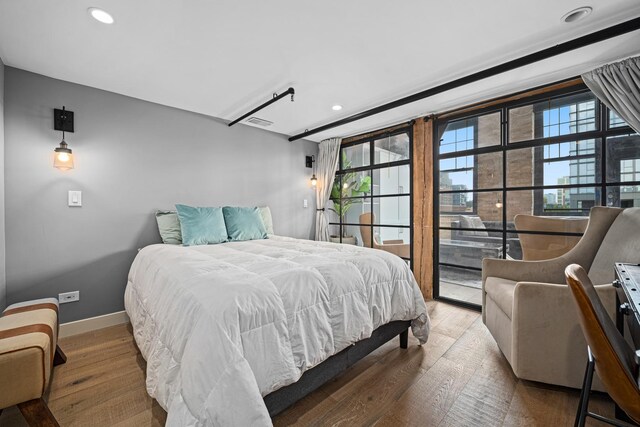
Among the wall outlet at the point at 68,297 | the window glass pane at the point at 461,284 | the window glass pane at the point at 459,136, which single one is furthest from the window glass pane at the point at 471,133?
the wall outlet at the point at 68,297

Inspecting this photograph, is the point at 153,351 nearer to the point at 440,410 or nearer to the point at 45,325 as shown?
the point at 45,325

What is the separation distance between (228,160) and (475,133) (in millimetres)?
3104

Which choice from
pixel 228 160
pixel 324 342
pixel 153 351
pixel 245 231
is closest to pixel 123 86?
pixel 228 160

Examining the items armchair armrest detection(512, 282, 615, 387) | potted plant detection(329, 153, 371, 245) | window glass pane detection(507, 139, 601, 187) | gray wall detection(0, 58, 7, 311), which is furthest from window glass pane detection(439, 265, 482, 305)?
gray wall detection(0, 58, 7, 311)

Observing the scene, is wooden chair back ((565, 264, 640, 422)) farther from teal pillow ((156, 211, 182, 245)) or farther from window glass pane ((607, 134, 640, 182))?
teal pillow ((156, 211, 182, 245))

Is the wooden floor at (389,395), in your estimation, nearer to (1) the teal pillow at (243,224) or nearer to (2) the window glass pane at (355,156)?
(1) the teal pillow at (243,224)

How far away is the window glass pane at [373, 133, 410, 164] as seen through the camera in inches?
148

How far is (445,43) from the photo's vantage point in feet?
6.58

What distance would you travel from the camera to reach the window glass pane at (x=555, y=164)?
2420mm

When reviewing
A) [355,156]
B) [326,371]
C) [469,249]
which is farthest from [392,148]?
[326,371]

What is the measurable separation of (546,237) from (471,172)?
100 centimetres

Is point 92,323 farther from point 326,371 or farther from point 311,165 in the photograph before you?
point 311,165

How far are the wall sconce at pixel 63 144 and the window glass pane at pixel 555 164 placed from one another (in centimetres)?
433

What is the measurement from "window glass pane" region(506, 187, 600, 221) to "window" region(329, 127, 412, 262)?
3.94ft
